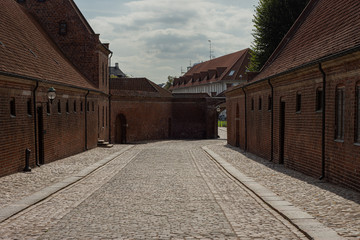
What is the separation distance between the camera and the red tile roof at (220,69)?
75562 millimetres

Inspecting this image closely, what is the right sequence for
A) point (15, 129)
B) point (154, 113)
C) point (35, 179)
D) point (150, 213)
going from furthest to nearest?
1. point (154, 113)
2. point (15, 129)
3. point (35, 179)
4. point (150, 213)

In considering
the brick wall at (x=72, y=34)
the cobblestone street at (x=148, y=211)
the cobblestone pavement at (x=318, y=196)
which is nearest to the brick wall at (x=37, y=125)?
the cobblestone street at (x=148, y=211)

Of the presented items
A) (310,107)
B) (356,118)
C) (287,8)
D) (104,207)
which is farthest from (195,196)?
(287,8)

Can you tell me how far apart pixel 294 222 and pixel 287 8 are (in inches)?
1149

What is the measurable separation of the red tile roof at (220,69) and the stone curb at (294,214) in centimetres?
6347

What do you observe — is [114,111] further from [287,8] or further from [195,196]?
[195,196]

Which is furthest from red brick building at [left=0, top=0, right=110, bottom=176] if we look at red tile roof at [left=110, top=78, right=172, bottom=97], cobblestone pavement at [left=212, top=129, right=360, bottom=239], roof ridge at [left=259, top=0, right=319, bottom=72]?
red tile roof at [left=110, top=78, right=172, bottom=97]

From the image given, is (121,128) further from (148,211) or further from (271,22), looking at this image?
(148,211)

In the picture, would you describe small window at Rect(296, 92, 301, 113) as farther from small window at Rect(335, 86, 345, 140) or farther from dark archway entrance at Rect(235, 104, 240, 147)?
dark archway entrance at Rect(235, 104, 240, 147)

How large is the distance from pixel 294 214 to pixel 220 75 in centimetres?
7099

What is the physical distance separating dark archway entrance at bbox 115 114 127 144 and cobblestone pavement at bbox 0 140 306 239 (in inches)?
1054

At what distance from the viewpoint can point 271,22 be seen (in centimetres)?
3544

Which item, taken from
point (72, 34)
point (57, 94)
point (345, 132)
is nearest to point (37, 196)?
point (345, 132)

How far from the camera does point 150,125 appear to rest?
147ft
